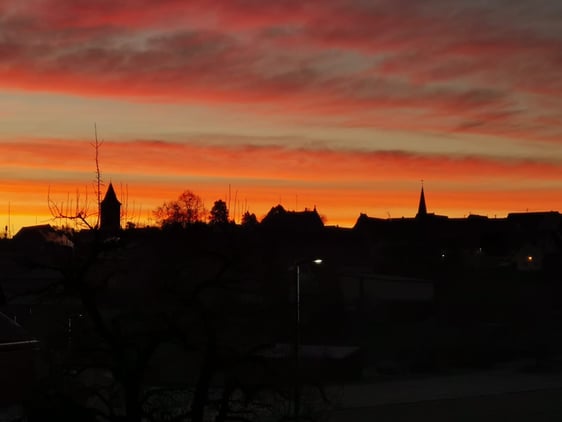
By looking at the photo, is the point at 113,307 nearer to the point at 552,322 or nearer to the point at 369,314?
the point at 369,314

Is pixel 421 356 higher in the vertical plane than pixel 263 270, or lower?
lower

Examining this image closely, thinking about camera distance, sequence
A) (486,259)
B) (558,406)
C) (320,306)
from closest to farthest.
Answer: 1. (558,406)
2. (320,306)
3. (486,259)

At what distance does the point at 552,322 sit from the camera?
9581cm

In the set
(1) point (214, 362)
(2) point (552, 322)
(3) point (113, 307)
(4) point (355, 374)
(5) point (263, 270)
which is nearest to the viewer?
(1) point (214, 362)

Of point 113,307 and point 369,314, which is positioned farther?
point 369,314

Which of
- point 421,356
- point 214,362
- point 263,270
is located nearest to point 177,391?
point 214,362

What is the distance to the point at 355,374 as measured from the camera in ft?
226

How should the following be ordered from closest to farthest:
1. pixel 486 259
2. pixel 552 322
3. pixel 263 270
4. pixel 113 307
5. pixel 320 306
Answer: pixel 113 307 < pixel 263 270 < pixel 320 306 < pixel 552 322 < pixel 486 259

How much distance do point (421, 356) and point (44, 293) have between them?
189 ft

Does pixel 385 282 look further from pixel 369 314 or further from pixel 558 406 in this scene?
pixel 558 406

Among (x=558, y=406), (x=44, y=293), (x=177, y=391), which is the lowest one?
(x=558, y=406)

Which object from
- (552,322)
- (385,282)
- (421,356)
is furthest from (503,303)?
(421,356)

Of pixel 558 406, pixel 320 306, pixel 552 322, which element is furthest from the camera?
pixel 552 322

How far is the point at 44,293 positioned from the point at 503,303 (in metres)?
78.8
